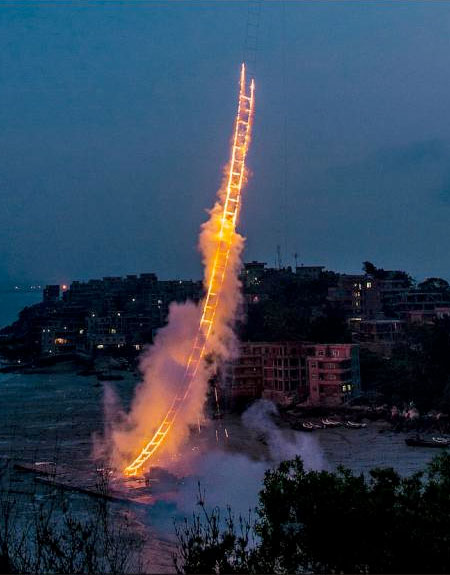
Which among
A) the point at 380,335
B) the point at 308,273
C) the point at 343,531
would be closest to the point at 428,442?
the point at 343,531

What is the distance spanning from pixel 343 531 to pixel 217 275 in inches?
552

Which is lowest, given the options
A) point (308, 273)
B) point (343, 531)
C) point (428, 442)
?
point (428, 442)

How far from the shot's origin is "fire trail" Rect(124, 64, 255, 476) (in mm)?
19094

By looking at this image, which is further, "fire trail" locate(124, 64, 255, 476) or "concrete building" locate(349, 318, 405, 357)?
"concrete building" locate(349, 318, 405, 357)

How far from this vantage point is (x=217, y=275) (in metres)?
21.0

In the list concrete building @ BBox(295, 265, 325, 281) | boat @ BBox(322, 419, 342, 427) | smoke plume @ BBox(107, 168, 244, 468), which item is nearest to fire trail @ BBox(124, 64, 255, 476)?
smoke plume @ BBox(107, 168, 244, 468)

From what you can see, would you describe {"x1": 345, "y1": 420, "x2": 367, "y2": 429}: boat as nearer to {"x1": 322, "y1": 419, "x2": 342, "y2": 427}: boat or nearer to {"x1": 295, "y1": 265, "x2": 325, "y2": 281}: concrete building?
{"x1": 322, "y1": 419, "x2": 342, "y2": 427}: boat

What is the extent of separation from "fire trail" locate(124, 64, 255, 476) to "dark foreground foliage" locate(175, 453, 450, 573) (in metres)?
11.7

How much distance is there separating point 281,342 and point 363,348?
593 cm

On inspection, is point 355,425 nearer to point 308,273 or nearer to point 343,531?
point 343,531

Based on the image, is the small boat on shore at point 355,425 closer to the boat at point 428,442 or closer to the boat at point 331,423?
the boat at point 331,423

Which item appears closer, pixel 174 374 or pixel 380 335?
pixel 174 374

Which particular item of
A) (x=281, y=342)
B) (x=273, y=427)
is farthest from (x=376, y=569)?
(x=281, y=342)

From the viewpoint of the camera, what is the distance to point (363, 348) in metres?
36.2
